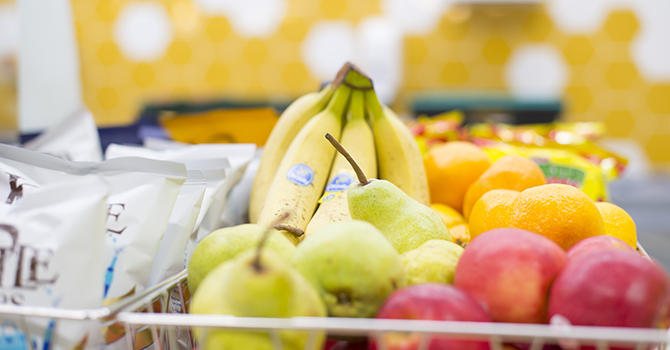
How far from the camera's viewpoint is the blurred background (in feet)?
8.61

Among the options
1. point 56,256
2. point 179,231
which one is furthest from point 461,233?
point 56,256

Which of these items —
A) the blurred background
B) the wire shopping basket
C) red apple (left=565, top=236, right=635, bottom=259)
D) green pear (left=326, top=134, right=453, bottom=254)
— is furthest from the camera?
the blurred background

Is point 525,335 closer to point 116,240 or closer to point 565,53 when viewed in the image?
point 116,240

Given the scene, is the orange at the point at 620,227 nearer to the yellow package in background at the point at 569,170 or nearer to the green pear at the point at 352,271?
the yellow package in background at the point at 569,170

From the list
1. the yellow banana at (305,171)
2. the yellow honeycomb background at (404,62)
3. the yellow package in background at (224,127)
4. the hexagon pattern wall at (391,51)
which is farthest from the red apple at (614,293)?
the yellow honeycomb background at (404,62)

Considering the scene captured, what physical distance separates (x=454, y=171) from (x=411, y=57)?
2.25 meters

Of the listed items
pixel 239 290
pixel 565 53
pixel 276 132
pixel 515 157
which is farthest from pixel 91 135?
pixel 565 53

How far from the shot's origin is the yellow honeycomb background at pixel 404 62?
2666mm

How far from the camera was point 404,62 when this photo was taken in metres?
2.88

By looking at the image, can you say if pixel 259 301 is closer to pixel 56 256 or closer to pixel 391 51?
pixel 56 256

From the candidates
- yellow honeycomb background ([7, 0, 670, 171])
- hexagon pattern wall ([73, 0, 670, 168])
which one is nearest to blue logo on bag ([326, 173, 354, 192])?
hexagon pattern wall ([73, 0, 670, 168])

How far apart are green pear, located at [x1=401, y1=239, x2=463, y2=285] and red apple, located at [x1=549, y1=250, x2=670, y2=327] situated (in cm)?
10

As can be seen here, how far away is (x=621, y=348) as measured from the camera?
0.34m

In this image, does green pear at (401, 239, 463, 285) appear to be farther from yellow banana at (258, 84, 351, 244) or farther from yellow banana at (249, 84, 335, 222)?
yellow banana at (249, 84, 335, 222)
